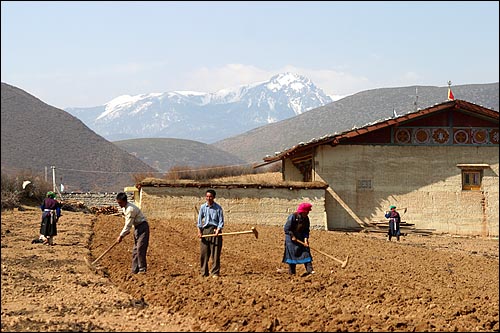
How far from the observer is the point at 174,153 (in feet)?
456

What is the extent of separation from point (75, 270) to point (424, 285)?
20.4 feet

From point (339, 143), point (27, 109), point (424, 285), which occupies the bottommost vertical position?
point (424, 285)

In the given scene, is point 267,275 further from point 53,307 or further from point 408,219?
point 408,219

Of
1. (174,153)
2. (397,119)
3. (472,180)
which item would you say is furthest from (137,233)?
(174,153)

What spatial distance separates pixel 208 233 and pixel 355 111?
424 feet

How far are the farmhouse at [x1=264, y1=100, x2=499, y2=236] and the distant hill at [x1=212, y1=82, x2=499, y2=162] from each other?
9786 cm

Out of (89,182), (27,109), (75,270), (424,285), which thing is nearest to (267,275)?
(424,285)

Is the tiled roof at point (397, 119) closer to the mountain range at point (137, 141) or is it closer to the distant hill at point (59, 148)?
the mountain range at point (137, 141)

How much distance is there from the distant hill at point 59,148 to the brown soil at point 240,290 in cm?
5290

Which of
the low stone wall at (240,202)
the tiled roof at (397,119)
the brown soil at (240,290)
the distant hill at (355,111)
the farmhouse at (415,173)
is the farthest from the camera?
the distant hill at (355,111)

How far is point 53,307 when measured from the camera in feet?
27.8

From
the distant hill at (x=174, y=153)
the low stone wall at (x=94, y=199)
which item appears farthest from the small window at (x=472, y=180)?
the distant hill at (x=174, y=153)

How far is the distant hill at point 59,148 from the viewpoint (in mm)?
72438

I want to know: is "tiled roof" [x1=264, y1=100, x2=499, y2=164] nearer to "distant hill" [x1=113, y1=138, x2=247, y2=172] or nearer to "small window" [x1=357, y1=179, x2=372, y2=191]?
"small window" [x1=357, y1=179, x2=372, y2=191]
